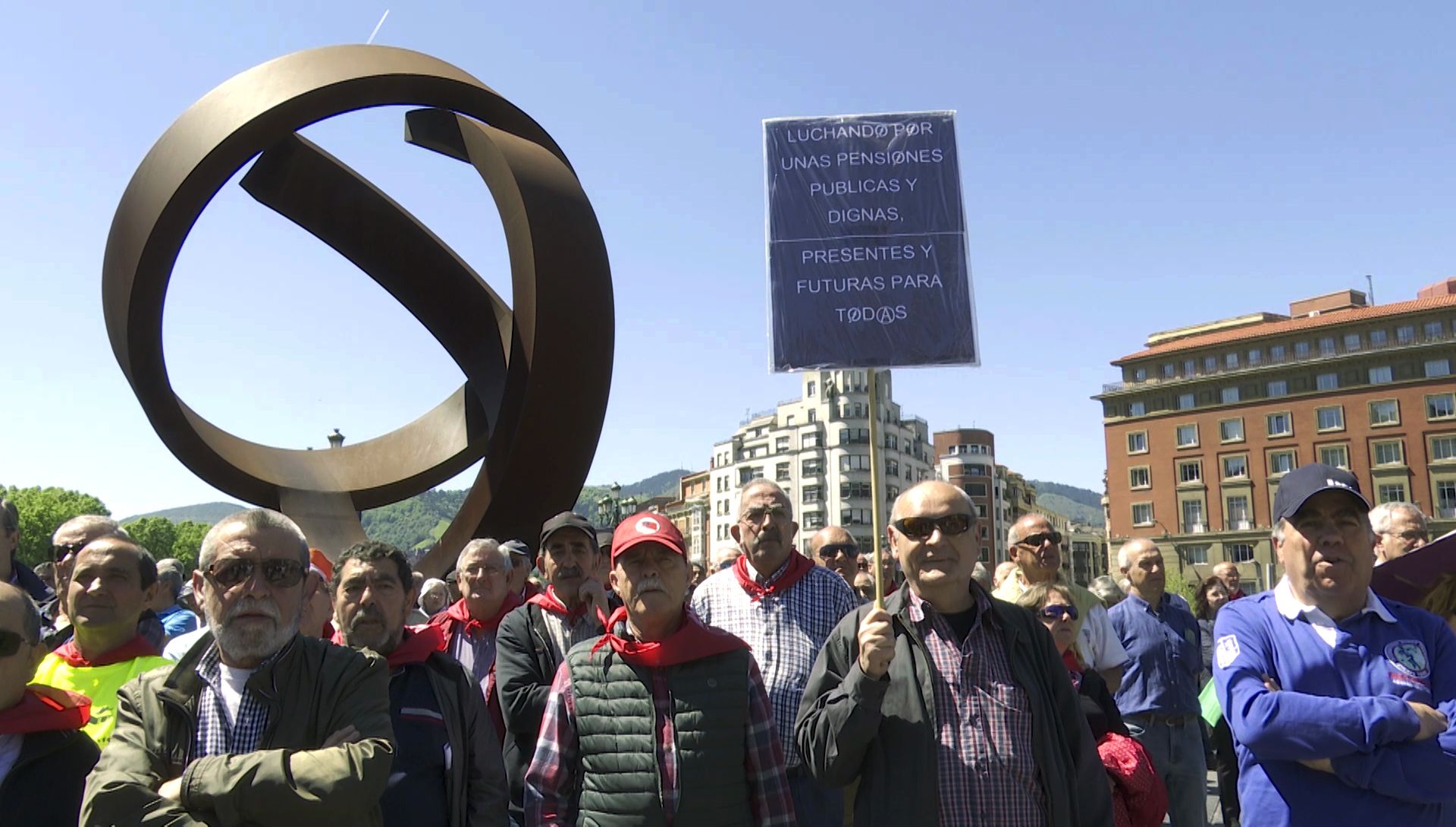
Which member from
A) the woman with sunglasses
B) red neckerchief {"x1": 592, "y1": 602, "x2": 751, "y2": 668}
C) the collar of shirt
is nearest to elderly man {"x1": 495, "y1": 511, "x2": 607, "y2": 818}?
red neckerchief {"x1": 592, "y1": 602, "x2": 751, "y2": 668}

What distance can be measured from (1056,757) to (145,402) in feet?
41.6

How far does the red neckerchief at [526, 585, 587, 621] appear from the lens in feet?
16.3

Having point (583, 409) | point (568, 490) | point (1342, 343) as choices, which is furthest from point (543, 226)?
point (1342, 343)

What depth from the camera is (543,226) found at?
1226 cm

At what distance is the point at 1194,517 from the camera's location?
66.8m

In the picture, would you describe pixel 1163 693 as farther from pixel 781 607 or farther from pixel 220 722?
pixel 220 722

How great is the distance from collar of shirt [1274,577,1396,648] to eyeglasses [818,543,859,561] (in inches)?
171

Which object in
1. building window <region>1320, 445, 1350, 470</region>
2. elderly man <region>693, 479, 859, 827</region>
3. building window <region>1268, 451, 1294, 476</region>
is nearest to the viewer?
elderly man <region>693, 479, 859, 827</region>

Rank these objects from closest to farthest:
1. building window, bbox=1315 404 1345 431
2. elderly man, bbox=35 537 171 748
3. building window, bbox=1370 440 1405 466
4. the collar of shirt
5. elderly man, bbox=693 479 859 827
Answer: the collar of shirt < elderly man, bbox=35 537 171 748 < elderly man, bbox=693 479 859 827 < building window, bbox=1370 440 1405 466 < building window, bbox=1315 404 1345 431

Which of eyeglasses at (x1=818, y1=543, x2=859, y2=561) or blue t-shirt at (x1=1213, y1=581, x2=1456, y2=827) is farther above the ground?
eyeglasses at (x1=818, y1=543, x2=859, y2=561)

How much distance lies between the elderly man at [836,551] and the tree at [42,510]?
68357 millimetres

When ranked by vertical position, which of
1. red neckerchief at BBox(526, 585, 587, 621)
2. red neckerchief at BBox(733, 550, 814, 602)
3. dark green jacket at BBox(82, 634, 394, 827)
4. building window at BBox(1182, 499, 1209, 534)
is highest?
building window at BBox(1182, 499, 1209, 534)

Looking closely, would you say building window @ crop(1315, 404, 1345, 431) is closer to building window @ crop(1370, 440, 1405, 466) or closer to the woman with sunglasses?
building window @ crop(1370, 440, 1405, 466)

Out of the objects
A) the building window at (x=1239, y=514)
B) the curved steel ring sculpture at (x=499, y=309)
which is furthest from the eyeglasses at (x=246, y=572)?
the building window at (x=1239, y=514)
